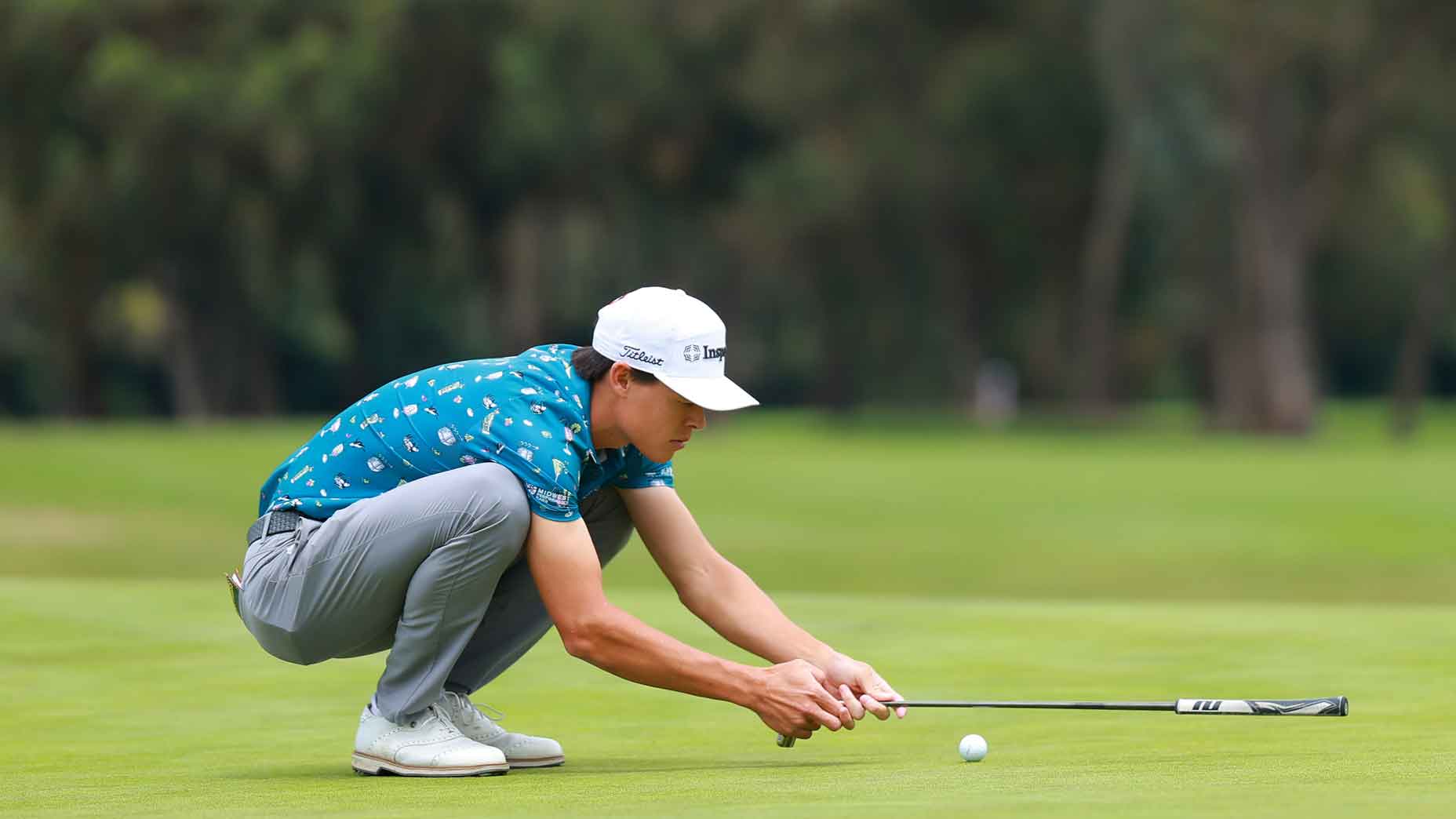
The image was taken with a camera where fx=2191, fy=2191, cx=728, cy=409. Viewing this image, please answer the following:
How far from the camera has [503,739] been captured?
5.23 meters

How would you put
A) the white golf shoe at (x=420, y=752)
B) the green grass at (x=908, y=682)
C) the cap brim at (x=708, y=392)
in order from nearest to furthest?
the green grass at (x=908, y=682) < the cap brim at (x=708, y=392) < the white golf shoe at (x=420, y=752)

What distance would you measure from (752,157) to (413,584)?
32725 mm

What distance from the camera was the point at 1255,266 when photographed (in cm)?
3231

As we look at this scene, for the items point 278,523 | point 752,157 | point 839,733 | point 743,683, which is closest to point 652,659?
point 743,683

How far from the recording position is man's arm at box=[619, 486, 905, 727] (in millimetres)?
5301

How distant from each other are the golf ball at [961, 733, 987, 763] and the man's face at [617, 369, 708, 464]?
0.95 m

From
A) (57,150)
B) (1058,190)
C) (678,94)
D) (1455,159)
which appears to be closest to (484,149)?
(678,94)

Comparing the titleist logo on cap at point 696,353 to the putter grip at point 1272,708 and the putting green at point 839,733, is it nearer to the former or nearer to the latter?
the putting green at point 839,733

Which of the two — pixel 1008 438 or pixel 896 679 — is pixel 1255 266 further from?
pixel 896 679

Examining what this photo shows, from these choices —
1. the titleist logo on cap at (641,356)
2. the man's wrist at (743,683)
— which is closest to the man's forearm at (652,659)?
the man's wrist at (743,683)

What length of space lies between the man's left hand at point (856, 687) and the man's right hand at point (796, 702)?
43 mm

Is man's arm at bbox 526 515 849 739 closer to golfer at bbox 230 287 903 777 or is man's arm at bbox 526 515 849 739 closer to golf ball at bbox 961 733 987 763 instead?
golfer at bbox 230 287 903 777

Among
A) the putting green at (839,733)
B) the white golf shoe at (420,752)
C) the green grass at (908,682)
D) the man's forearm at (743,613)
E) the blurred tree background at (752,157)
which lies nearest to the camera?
the putting green at (839,733)

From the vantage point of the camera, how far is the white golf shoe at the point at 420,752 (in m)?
4.93
